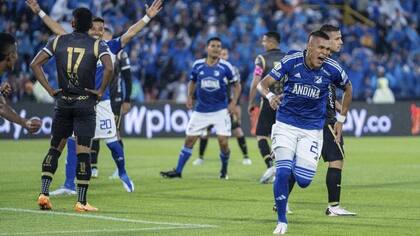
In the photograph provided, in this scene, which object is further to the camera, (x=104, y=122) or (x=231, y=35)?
(x=231, y=35)

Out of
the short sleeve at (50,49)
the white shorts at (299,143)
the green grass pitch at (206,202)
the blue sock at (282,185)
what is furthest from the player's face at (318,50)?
the short sleeve at (50,49)

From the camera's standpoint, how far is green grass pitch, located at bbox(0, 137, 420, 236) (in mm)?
11375

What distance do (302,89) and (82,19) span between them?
10.4 feet

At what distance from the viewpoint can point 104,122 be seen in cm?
1555

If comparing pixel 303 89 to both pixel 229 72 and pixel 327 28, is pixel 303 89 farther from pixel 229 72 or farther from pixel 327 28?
pixel 229 72

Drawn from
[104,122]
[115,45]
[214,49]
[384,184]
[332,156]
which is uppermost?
[214,49]

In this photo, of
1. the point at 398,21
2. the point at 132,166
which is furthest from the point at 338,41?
the point at 398,21

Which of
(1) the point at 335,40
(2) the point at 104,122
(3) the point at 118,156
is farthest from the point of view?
(3) the point at 118,156

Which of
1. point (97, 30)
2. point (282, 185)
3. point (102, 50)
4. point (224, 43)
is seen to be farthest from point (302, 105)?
point (224, 43)

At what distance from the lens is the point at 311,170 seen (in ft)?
37.9

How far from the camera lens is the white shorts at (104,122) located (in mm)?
15472

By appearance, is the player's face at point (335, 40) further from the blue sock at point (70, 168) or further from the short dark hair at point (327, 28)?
the blue sock at point (70, 168)

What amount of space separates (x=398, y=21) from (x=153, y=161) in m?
18.3

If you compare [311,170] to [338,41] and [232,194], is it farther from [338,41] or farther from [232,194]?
[232,194]
